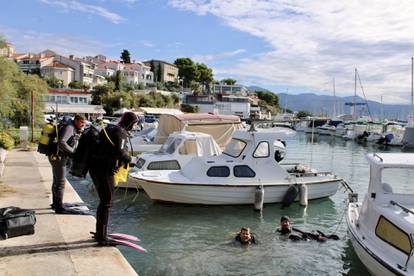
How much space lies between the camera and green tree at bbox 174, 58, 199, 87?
153 meters

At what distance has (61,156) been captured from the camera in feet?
28.6

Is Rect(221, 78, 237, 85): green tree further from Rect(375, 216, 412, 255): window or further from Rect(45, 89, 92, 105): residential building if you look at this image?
Rect(375, 216, 412, 255): window

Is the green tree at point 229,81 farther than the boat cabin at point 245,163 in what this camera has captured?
Yes

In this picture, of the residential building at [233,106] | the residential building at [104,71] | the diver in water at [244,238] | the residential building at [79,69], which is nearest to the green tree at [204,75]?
the residential building at [233,106]

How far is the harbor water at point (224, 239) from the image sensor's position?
34.0 ft

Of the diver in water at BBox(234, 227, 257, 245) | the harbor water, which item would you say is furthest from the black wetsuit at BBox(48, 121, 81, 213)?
the diver in water at BBox(234, 227, 257, 245)

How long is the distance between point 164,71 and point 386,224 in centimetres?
15032

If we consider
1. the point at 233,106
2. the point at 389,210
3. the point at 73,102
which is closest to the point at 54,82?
the point at 73,102

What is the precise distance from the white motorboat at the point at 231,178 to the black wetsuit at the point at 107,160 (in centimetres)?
890

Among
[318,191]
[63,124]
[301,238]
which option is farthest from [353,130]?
[63,124]

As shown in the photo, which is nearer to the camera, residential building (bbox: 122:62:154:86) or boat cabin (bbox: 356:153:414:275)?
boat cabin (bbox: 356:153:414:275)

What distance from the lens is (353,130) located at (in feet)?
253

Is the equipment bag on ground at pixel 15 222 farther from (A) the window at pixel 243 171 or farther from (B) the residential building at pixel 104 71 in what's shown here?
(B) the residential building at pixel 104 71

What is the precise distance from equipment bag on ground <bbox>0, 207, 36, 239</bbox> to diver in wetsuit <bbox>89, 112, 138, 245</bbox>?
1.33 metres
